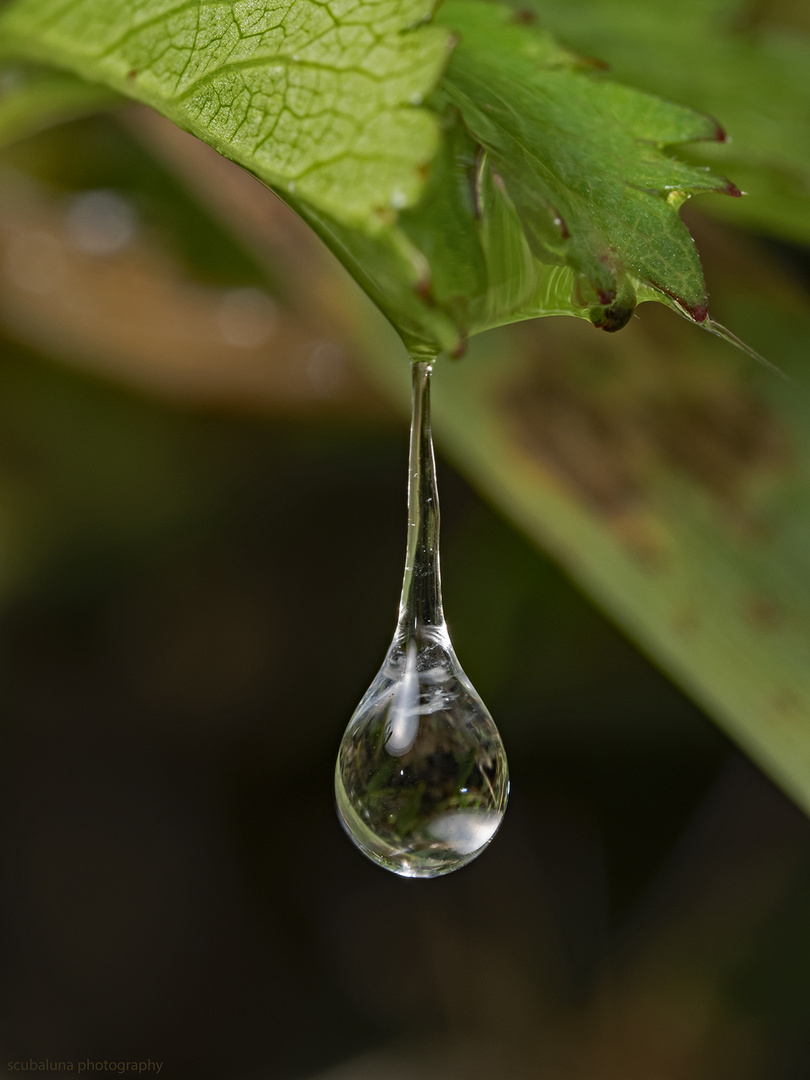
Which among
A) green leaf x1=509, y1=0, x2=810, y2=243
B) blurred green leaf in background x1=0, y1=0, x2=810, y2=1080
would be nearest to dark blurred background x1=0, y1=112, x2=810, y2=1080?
blurred green leaf in background x1=0, y1=0, x2=810, y2=1080

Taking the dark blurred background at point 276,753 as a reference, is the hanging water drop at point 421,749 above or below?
above

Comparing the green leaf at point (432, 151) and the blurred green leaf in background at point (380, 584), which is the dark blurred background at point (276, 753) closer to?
the blurred green leaf in background at point (380, 584)

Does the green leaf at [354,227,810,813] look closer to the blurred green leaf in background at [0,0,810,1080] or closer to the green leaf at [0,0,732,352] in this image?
the blurred green leaf in background at [0,0,810,1080]

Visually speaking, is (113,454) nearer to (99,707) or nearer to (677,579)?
(99,707)

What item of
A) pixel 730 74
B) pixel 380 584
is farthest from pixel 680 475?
pixel 380 584

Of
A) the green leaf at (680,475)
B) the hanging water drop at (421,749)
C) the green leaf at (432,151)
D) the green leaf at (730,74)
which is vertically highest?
the green leaf at (730,74)

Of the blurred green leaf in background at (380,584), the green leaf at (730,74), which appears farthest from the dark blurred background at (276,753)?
the green leaf at (730,74)
